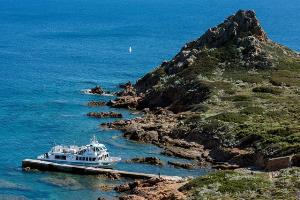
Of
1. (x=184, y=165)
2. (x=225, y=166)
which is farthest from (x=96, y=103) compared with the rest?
(x=225, y=166)

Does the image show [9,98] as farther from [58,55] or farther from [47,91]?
[58,55]

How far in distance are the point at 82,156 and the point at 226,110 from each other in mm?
25435


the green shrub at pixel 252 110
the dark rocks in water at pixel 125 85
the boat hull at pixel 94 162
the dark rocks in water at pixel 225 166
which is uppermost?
the dark rocks in water at pixel 125 85

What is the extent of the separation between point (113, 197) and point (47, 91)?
199 ft

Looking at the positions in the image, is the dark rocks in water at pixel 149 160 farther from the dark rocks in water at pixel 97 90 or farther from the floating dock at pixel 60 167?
the dark rocks in water at pixel 97 90

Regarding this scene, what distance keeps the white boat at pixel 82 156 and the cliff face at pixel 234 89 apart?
1337cm

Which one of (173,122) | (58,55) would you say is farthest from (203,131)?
(58,55)

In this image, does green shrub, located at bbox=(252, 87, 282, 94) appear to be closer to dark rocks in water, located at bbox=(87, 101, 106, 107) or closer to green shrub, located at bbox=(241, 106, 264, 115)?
green shrub, located at bbox=(241, 106, 264, 115)

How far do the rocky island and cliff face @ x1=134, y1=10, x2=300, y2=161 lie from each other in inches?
5.4

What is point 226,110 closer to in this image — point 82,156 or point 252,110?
Result: point 252,110

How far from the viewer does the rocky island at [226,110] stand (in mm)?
58725

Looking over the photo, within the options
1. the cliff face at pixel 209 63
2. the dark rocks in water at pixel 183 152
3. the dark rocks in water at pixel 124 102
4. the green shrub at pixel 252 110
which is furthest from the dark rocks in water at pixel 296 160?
the dark rocks in water at pixel 124 102

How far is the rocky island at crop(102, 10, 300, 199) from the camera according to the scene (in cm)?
5872

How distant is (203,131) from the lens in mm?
84500
